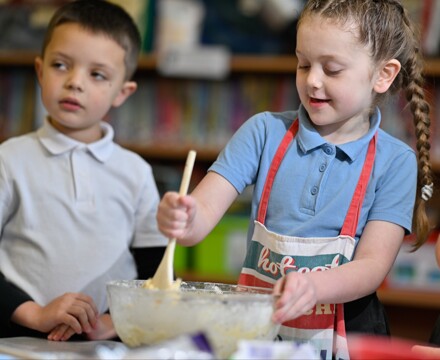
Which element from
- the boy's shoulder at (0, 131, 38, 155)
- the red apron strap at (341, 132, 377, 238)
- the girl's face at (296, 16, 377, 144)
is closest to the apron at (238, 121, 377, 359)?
the red apron strap at (341, 132, 377, 238)

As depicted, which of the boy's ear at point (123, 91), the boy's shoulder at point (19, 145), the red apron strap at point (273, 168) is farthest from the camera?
the boy's ear at point (123, 91)

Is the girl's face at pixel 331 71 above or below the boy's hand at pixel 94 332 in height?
above

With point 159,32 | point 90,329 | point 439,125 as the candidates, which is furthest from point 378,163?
point 159,32


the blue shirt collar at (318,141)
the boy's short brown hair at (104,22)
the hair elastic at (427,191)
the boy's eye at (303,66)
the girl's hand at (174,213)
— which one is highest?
the boy's short brown hair at (104,22)

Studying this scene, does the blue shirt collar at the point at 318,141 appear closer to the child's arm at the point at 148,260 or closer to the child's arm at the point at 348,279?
the child's arm at the point at 348,279

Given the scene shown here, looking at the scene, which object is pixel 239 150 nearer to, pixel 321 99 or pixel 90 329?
pixel 321 99

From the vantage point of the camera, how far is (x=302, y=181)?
4.38ft

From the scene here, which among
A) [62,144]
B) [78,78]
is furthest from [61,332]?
[78,78]

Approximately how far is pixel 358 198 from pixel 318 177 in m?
0.08

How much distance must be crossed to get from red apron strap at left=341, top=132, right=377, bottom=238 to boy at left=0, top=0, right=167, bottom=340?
501 mm

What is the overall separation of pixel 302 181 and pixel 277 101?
1.93 m

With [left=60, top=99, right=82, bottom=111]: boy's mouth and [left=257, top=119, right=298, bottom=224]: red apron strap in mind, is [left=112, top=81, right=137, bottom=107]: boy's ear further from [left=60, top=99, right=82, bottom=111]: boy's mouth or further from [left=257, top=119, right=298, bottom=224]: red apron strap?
[left=257, top=119, right=298, bottom=224]: red apron strap

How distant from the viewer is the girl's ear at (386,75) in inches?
52.9

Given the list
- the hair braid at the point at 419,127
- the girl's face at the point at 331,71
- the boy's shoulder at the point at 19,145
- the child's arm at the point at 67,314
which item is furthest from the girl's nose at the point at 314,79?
the boy's shoulder at the point at 19,145
